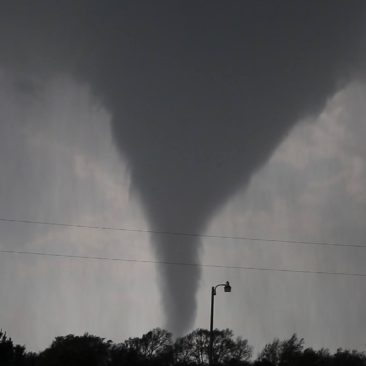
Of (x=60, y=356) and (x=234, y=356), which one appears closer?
(x=60, y=356)

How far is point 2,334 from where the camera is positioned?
132 meters

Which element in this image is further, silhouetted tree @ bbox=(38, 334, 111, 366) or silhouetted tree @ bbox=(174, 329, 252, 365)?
silhouetted tree @ bbox=(174, 329, 252, 365)

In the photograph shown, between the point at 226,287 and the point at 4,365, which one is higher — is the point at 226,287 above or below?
above

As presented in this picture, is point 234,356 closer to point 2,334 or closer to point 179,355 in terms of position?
point 179,355

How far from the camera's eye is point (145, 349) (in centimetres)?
19750

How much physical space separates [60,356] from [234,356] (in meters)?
108

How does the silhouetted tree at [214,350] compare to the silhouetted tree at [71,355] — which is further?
the silhouetted tree at [214,350]

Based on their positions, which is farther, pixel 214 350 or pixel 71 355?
pixel 214 350

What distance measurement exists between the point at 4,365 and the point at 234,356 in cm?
10432

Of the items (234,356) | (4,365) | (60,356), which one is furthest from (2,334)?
(234,356)

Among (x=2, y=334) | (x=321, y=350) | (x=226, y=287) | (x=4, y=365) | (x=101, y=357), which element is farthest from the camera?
(x=321, y=350)

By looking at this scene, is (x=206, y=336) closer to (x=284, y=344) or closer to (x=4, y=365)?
(x=284, y=344)

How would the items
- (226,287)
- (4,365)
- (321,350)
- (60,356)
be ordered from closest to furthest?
(226,287) < (60,356) < (4,365) < (321,350)

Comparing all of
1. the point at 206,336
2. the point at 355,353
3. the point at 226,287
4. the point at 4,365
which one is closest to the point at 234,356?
the point at 206,336
